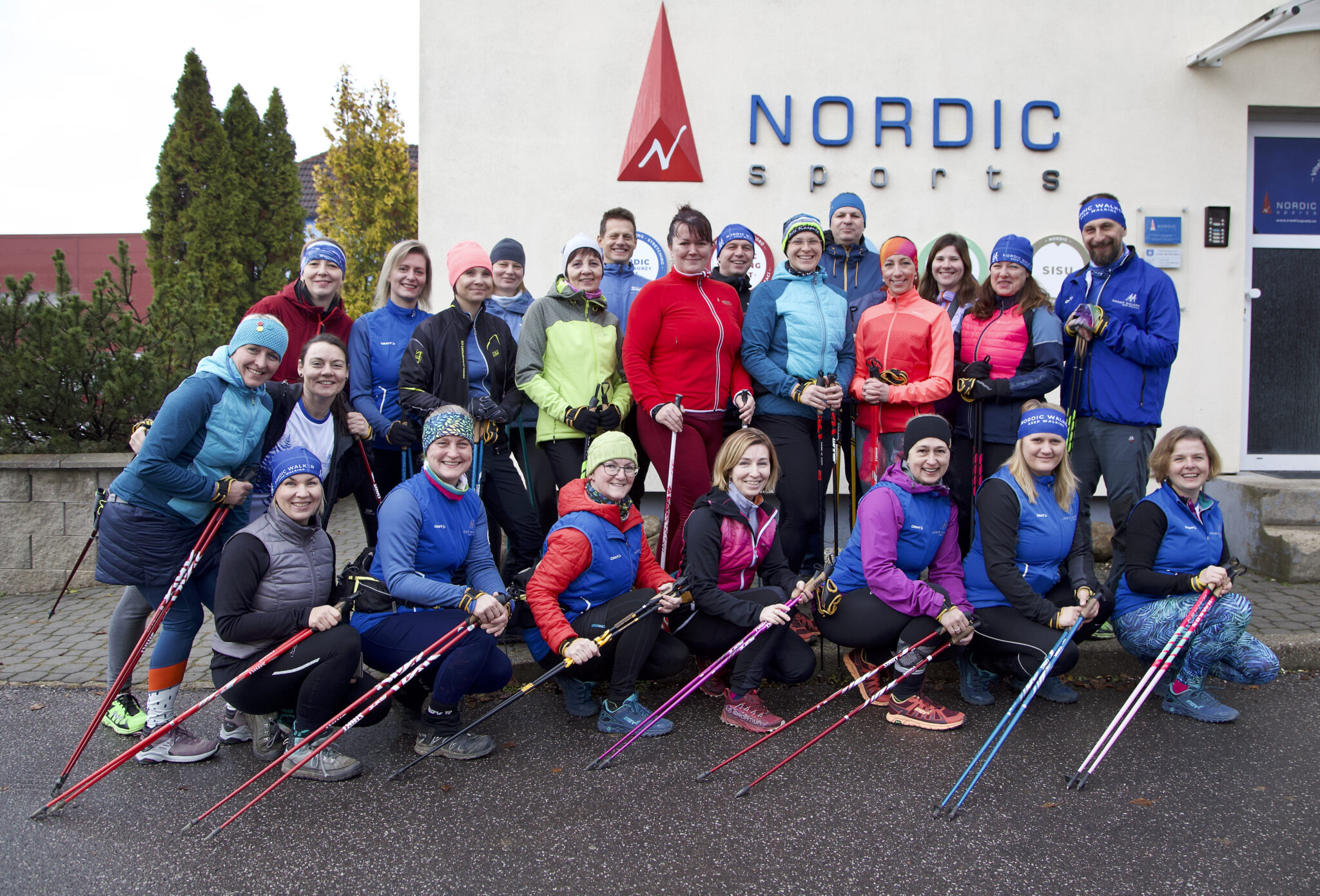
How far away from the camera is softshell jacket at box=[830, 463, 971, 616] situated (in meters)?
3.88

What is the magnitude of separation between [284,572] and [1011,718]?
294 centimetres

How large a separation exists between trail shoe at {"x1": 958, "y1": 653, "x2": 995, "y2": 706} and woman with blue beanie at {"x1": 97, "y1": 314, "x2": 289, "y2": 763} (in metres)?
3.22

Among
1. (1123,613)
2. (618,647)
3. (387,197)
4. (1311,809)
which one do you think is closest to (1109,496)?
(1123,613)

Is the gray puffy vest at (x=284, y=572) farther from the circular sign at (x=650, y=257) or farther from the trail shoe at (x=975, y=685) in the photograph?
the circular sign at (x=650, y=257)

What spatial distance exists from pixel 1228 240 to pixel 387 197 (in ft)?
34.3

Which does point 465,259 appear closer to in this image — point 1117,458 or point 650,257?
point 650,257

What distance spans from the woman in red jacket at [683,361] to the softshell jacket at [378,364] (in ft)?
3.80

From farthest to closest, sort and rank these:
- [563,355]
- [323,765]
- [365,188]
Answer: [365,188]
[563,355]
[323,765]

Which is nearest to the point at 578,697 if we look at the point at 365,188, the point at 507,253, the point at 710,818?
the point at 710,818

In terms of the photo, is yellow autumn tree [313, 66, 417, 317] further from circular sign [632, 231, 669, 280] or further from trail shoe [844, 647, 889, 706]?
trail shoe [844, 647, 889, 706]

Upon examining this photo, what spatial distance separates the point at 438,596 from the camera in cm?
360

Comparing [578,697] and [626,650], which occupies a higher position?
[626,650]

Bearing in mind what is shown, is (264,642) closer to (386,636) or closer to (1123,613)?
(386,636)

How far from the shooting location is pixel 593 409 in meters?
4.41
